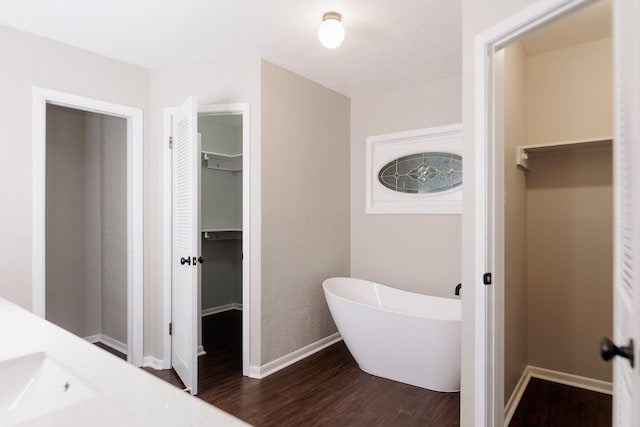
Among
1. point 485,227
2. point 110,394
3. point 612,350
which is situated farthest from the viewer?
point 485,227

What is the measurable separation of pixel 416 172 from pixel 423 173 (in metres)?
0.07

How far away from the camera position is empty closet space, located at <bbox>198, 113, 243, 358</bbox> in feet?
15.2

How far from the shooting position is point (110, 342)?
3.62 m

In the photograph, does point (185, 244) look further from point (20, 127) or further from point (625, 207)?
point (625, 207)

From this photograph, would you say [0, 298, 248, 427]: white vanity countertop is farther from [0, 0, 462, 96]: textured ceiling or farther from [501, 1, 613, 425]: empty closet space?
[501, 1, 613, 425]: empty closet space

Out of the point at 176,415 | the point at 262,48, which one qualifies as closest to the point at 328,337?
the point at 262,48

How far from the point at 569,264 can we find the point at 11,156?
3.99 meters

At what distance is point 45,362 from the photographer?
1008 millimetres

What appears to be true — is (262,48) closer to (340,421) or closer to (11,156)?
(11,156)

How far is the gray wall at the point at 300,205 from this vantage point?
10.1ft

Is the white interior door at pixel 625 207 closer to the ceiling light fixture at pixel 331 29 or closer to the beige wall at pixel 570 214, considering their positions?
the ceiling light fixture at pixel 331 29

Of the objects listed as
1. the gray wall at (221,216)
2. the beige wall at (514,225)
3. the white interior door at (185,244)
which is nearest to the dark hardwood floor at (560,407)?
the beige wall at (514,225)

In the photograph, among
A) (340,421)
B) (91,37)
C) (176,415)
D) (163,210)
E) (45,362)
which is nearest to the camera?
(176,415)

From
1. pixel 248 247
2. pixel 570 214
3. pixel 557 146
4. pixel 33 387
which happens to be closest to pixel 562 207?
pixel 570 214
